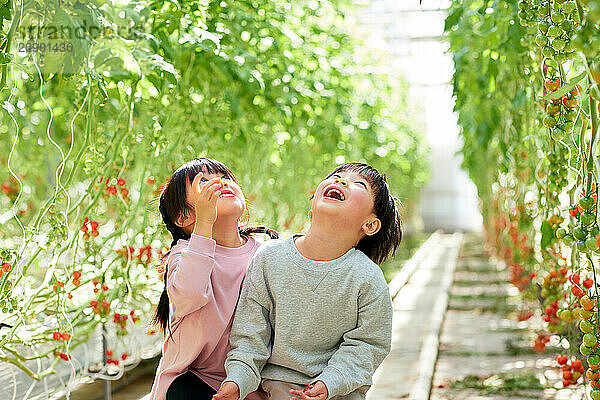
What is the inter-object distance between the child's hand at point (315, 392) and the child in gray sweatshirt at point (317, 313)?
10 millimetres

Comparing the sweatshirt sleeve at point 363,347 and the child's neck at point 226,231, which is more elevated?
the child's neck at point 226,231

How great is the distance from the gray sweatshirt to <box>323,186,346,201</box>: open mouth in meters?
0.13

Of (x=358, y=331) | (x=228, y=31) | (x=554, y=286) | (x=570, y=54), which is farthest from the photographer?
(x=228, y=31)

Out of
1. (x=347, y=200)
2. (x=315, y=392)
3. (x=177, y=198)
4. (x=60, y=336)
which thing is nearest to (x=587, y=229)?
(x=347, y=200)

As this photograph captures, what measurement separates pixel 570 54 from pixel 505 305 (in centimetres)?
492

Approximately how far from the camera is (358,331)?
4.72 ft

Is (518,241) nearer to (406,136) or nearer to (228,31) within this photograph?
(228,31)

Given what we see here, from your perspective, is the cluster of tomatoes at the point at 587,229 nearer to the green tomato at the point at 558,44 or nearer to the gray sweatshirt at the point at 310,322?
the green tomato at the point at 558,44

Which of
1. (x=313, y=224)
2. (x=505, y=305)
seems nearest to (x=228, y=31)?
(x=313, y=224)

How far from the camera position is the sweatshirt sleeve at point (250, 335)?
1.42 meters

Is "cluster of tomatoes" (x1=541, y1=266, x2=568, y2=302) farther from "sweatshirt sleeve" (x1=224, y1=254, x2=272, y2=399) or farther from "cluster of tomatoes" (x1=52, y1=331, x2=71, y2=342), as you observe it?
"cluster of tomatoes" (x1=52, y1=331, x2=71, y2=342)

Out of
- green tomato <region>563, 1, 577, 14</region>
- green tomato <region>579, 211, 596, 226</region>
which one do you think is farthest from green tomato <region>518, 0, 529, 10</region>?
green tomato <region>579, 211, 596, 226</region>

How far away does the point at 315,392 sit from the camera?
1.37 metres

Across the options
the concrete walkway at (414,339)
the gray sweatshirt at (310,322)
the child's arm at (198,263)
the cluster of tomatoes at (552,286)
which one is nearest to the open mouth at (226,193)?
the child's arm at (198,263)
